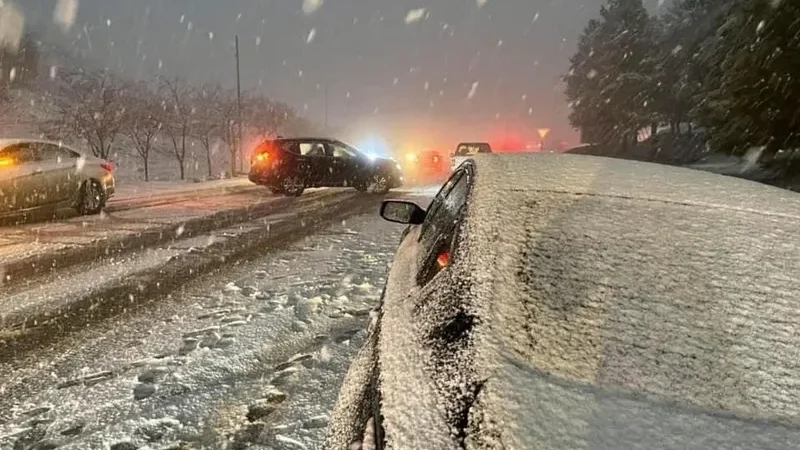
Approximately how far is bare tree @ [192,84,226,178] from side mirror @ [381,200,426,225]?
103 feet

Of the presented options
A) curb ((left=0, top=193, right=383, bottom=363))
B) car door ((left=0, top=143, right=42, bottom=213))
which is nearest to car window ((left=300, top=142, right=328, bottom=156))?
curb ((left=0, top=193, right=383, bottom=363))

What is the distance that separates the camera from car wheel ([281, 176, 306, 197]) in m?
17.3

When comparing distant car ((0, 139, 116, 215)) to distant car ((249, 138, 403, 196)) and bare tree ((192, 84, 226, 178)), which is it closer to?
distant car ((249, 138, 403, 196))

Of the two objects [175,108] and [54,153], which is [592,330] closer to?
[54,153]

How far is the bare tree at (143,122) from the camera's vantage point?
30502 millimetres

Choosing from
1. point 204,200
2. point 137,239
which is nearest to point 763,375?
point 137,239

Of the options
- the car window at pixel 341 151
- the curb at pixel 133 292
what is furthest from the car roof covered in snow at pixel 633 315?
the car window at pixel 341 151

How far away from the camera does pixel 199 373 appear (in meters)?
3.75

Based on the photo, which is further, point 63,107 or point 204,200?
point 63,107

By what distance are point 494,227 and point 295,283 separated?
436cm

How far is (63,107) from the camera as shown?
100ft

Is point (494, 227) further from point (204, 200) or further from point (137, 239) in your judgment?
point (204, 200)

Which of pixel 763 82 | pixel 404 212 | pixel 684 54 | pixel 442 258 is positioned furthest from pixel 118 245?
pixel 684 54

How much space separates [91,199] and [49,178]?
1.22m
